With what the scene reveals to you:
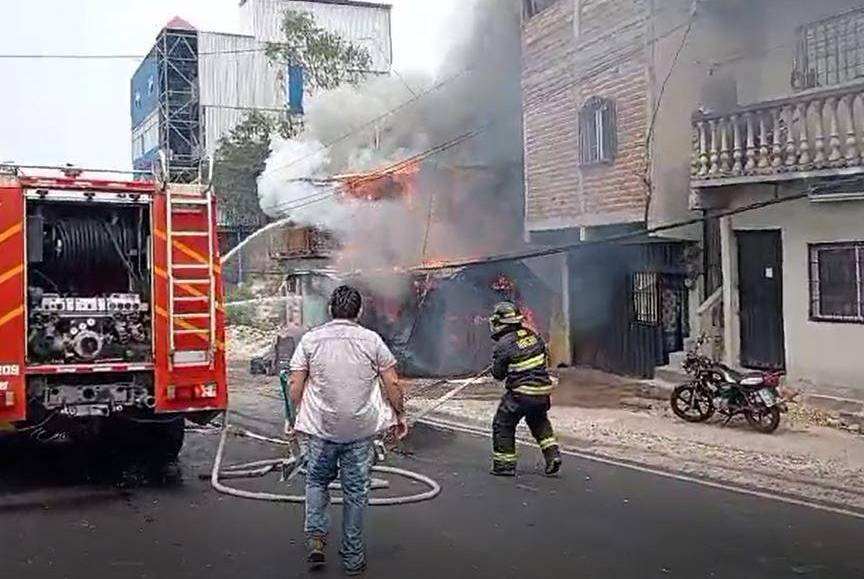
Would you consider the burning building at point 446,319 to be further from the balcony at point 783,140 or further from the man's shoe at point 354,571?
the man's shoe at point 354,571

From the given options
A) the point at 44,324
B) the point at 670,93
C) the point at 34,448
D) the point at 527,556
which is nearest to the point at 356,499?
the point at 527,556

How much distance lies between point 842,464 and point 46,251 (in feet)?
24.4

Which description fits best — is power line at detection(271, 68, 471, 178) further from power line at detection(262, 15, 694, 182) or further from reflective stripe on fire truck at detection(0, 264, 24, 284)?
reflective stripe on fire truck at detection(0, 264, 24, 284)

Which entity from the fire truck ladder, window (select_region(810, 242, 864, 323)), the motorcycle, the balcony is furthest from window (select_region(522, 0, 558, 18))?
the fire truck ladder

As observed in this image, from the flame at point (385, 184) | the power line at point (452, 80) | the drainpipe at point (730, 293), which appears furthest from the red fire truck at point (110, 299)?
the flame at point (385, 184)

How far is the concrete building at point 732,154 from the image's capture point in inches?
506

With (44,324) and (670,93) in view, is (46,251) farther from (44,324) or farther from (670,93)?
(670,93)

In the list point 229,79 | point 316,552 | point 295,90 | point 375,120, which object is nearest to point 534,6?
point 375,120

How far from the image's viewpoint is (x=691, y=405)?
12.7 meters

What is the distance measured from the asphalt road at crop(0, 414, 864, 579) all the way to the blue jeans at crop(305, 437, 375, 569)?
0.70 ft

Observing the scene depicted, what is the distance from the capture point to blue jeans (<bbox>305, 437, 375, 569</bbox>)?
19.0 ft

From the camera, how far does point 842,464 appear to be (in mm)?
9867

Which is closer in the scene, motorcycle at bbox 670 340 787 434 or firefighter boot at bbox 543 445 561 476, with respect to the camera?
firefighter boot at bbox 543 445 561 476

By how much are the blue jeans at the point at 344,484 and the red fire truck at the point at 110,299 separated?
120 inches
